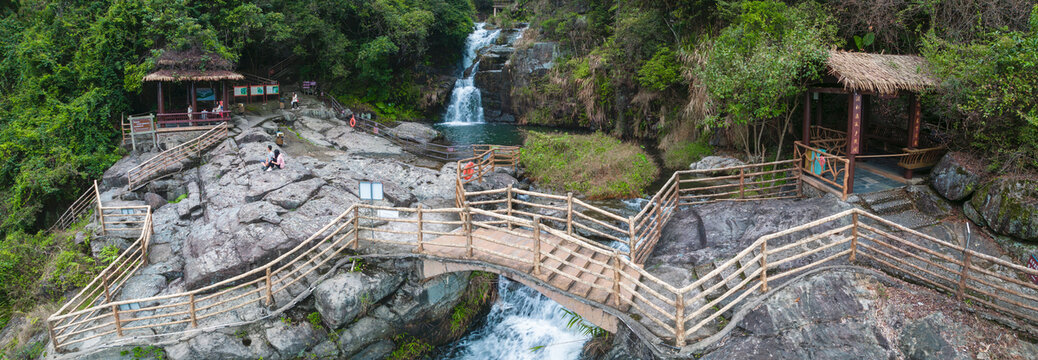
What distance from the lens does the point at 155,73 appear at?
2231 centimetres

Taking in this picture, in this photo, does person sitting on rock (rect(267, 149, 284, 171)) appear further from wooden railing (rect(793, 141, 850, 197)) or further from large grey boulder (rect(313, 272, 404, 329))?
wooden railing (rect(793, 141, 850, 197))

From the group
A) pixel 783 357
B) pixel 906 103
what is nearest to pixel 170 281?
pixel 783 357

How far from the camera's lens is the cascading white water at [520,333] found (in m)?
12.7

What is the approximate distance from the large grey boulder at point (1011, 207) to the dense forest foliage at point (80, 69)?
2054 cm

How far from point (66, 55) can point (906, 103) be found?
3342 centimetres

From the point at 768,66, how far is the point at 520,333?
8.92 meters

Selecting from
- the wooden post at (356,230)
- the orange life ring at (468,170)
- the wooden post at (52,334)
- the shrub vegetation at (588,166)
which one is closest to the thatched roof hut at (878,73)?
the shrub vegetation at (588,166)

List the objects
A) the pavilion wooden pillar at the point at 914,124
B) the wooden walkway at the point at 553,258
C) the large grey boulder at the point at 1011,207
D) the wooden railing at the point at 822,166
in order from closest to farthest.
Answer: the wooden walkway at the point at 553,258, the large grey boulder at the point at 1011,207, the wooden railing at the point at 822,166, the pavilion wooden pillar at the point at 914,124

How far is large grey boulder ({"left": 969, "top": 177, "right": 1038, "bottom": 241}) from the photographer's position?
10383mm

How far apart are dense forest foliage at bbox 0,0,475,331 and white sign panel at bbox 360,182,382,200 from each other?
7.72m

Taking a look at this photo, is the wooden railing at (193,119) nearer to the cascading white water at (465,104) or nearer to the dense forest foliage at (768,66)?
the cascading white water at (465,104)

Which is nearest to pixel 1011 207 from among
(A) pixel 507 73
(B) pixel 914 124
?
(B) pixel 914 124

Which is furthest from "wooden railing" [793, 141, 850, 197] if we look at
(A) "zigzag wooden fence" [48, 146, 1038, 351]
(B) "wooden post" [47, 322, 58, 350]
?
(B) "wooden post" [47, 322, 58, 350]

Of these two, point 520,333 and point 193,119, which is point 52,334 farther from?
point 193,119
